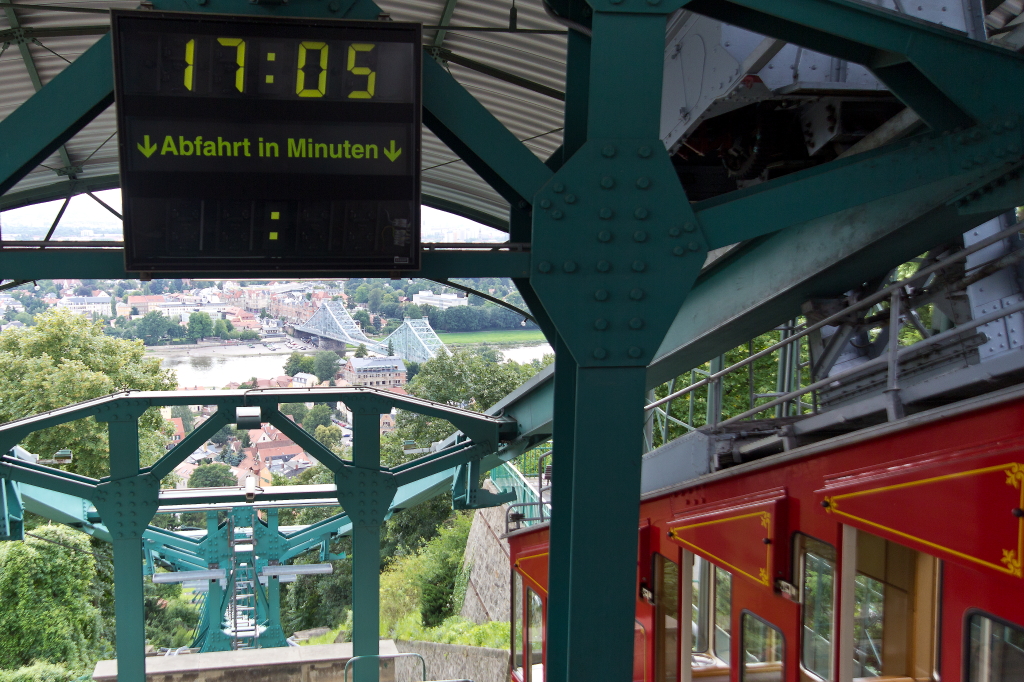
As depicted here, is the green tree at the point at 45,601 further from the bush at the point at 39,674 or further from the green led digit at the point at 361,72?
the green led digit at the point at 361,72

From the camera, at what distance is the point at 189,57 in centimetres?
334

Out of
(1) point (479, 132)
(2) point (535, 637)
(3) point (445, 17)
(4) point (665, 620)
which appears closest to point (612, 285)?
(1) point (479, 132)

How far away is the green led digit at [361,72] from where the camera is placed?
11.3ft

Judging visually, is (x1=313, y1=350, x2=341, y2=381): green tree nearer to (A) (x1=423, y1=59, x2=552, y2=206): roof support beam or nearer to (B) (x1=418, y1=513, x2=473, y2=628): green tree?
(B) (x1=418, y1=513, x2=473, y2=628): green tree

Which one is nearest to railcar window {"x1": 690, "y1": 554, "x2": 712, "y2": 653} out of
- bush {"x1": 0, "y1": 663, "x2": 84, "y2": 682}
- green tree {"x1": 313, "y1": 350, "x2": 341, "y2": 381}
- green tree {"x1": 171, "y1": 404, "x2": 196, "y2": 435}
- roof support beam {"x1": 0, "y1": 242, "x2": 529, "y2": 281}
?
roof support beam {"x1": 0, "y1": 242, "x2": 529, "y2": 281}

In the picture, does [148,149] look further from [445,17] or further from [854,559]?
[445,17]

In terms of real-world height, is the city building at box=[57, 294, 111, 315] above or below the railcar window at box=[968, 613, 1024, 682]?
above

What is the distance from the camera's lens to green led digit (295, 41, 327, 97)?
341 cm

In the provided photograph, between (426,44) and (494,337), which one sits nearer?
(426,44)

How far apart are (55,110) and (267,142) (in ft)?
2.82

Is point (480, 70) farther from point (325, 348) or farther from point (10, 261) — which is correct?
point (325, 348)

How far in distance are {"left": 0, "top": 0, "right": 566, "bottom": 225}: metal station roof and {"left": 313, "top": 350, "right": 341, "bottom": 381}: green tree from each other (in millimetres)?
58769

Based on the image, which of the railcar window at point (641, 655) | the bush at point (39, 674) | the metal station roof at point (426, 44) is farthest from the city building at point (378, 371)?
the railcar window at point (641, 655)

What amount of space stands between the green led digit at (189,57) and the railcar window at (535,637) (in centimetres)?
634
